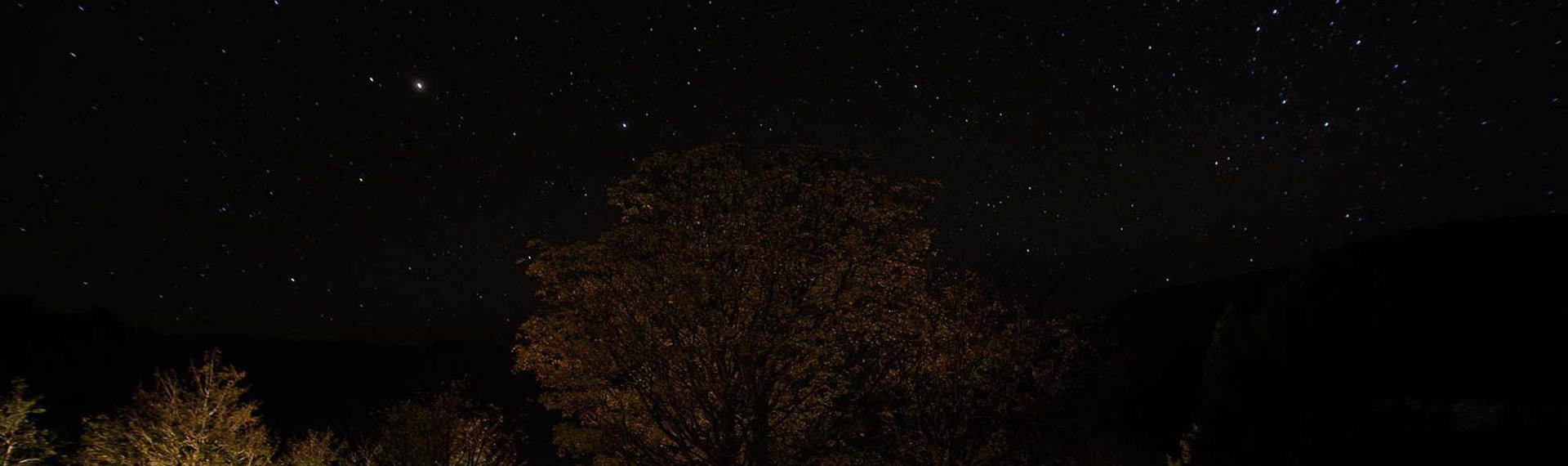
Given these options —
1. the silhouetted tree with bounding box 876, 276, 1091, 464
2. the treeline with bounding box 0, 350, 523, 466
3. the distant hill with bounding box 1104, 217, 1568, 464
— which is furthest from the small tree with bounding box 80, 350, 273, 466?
the distant hill with bounding box 1104, 217, 1568, 464

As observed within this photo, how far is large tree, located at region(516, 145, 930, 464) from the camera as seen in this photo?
18656 mm

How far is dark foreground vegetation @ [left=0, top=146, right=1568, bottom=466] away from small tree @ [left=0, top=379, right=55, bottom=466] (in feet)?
0.23

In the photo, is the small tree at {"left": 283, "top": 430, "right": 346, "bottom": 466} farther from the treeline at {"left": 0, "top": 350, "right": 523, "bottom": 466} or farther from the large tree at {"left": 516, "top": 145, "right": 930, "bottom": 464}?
the large tree at {"left": 516, "top": 145, "right": 930, "bottom": 464}

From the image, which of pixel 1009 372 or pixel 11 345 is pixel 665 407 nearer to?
pixel 1009 372

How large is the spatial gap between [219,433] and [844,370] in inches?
797

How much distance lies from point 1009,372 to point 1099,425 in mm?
6165

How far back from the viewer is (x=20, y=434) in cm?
2255

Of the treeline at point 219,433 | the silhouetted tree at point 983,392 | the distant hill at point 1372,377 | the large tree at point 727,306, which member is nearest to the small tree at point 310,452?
the treeline at point 219,433

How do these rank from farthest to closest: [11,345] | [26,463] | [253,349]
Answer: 1. [253,349]
2. [11,345]
3. [26,463]

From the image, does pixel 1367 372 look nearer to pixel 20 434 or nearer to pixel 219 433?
pixel 219 433

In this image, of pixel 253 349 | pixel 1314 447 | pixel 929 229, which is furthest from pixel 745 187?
pixel 253 349

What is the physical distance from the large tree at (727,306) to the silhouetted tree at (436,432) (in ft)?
47.2

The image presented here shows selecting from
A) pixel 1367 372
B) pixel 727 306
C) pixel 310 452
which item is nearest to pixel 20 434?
pixel 310 452

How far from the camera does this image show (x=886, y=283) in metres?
19.2
